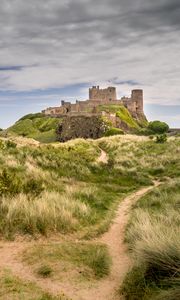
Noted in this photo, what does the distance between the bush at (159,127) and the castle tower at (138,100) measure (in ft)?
119

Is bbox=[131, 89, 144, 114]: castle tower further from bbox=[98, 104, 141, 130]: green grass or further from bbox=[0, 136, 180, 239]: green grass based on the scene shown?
bbox=[0, 136, 180, 239]: green grass

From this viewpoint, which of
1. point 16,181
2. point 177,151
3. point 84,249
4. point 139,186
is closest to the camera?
point 84,249

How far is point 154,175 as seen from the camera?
2584cm

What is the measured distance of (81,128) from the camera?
87.9m

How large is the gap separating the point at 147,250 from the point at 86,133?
7910cm

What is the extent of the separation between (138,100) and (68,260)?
13906 centimetres

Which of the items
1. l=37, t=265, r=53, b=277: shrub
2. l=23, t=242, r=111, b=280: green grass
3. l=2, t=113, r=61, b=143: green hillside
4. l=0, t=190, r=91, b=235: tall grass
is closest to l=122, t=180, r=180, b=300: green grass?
l=23, t=242, r=111, b=280: green grass

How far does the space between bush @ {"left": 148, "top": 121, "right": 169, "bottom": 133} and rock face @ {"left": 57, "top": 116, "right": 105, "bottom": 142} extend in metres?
23.0

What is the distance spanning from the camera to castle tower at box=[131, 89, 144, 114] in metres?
142

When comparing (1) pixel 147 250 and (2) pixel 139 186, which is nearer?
(1) pixel 147 250

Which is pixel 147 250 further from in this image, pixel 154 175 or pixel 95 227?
pixel 154 175

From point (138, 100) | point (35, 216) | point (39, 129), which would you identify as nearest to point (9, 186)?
point (35, 216)

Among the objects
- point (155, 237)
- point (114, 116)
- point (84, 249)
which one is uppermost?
point (114, 116)

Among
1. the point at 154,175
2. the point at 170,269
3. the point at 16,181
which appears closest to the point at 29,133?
the point at 154,175
